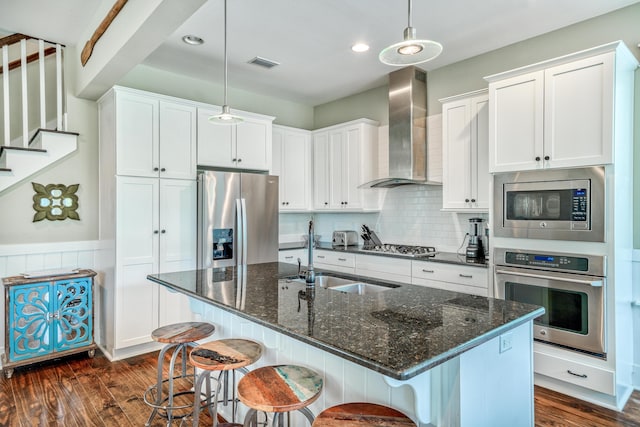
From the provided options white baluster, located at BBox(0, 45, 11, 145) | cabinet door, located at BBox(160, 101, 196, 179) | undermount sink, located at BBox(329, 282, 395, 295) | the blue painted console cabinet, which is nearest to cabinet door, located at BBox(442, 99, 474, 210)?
undermount sink, located at BBox(329, 282, 395, 295)

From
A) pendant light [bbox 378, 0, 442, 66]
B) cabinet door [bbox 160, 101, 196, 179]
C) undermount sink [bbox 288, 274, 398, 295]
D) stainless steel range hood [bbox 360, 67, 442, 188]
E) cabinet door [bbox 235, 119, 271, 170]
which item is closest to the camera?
pendant light [bbox 378, 0, 442, 66]

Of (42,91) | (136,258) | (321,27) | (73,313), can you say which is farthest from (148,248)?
(321,27)

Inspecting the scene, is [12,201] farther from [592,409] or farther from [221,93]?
[592,409]

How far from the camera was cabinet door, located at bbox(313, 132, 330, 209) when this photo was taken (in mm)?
4988

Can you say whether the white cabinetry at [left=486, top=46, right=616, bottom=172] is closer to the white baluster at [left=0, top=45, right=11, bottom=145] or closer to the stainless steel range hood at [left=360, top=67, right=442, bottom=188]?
the stainless steel range hood at [left=360, top=67, right=442, bottom=188]

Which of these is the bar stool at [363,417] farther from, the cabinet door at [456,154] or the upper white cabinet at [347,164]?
the upper white cabinet at [347,164]

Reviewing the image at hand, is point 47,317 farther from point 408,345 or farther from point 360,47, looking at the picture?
point 360,47

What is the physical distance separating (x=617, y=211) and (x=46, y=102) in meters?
4.96

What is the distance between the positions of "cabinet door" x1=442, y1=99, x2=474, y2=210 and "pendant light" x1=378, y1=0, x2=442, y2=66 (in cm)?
185

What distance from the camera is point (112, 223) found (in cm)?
348

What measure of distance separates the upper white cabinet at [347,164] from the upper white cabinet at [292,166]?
0.60 feet

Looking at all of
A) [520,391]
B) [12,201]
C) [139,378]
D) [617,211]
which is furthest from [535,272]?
[12,201]

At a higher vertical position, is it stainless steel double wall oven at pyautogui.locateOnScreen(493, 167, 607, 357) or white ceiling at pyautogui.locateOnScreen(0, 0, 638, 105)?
white ceiling at pyautogui.locateOnScreen(0, 0, 638, 105)

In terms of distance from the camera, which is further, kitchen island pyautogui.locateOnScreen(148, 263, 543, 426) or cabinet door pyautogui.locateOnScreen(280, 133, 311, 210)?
cabinet door pyautogui.locateOnScreen(280, 133, 311, 210)
